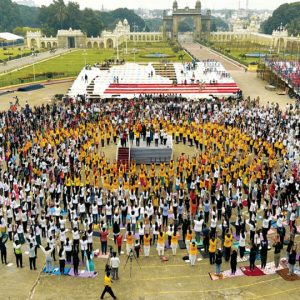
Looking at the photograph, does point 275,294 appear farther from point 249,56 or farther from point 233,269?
point 249,56

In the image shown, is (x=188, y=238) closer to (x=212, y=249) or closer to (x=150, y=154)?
(x=212, y=249)

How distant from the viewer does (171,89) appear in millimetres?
39969

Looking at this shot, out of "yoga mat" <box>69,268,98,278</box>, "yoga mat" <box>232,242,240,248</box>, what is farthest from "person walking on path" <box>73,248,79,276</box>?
"yoga mat" <box>232,242,240,248</box>

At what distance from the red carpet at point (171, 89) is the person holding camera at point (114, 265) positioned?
27.5 m

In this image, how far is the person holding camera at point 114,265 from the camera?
1144cm

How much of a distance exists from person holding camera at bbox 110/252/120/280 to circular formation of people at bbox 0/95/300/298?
3cm

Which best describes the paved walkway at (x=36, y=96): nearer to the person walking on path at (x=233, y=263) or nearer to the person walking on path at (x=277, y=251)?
the person walking on path at (x=233, y=263)

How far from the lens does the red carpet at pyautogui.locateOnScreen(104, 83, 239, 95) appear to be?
1515 inches

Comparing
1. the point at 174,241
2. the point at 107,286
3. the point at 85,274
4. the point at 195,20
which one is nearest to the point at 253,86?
the point at 174,241

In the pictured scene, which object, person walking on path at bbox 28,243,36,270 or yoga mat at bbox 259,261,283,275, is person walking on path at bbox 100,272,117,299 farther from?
yoga mat at bbox 259,261,283,275

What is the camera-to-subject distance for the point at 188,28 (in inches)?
7160

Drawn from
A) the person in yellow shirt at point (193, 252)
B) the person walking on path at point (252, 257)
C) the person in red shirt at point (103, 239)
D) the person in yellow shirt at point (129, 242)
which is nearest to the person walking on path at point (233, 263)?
the person walking on path at point (252, 257)

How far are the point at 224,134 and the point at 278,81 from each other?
22.2 meters

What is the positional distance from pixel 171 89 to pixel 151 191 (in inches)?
935
